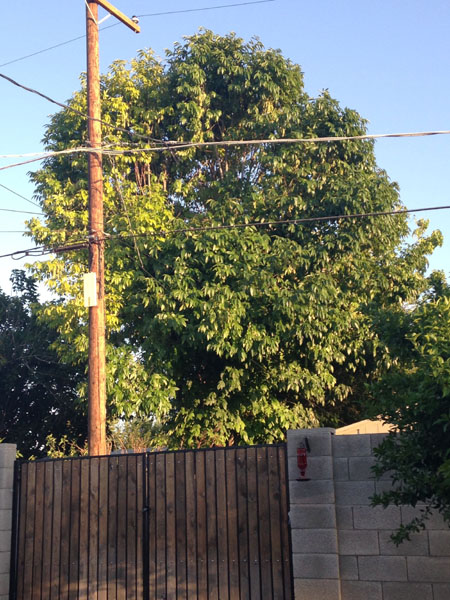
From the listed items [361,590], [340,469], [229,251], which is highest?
[229,251]

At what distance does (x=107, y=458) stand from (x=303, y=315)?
285 inches

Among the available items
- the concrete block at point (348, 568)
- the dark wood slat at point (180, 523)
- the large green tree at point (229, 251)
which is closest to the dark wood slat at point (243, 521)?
the dark wood slat at point (180, 523)

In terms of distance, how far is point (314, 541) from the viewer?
29.6 feet

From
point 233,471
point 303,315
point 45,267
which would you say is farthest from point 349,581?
point 45,267

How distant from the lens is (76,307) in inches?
661

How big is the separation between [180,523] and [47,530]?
2.23 metres

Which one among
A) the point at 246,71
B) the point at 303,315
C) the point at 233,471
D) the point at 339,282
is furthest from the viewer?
the point at 246,71

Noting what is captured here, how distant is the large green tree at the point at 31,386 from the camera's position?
23.5m

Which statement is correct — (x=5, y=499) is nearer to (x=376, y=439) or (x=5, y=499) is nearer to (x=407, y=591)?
(x=376, y=439)

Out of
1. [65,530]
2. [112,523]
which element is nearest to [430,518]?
[112,523]

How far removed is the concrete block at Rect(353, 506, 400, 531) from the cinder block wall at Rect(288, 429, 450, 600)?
1 cm

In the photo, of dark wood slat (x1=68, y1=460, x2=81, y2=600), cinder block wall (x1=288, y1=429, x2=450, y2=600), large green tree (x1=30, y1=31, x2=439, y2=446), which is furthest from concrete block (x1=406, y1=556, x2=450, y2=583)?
large green tree (x1=30, y1=31, x2=439, y2=446)

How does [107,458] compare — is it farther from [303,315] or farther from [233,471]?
[303,315]

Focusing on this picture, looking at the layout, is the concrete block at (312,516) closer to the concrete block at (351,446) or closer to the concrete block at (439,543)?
the concrete block at (351,446)
